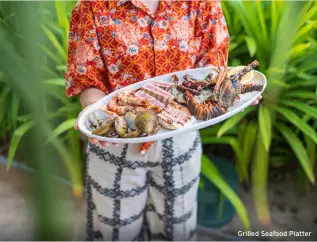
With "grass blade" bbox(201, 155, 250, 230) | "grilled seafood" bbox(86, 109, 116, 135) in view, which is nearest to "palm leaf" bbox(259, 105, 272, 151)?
"grass blade" bbox(201, 155, 250, 230)

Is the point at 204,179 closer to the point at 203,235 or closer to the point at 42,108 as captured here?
the point at 203,235

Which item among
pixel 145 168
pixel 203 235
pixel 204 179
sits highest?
pixel 145 168

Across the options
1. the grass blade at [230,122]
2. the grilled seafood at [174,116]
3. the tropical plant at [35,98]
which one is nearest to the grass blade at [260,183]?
the grass blade at [230,122]

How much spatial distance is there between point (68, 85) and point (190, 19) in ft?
0.92

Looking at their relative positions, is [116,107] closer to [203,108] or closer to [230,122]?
[203,108]

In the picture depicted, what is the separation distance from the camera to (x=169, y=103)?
0.60 m

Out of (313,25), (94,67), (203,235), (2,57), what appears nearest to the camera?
(2,57)

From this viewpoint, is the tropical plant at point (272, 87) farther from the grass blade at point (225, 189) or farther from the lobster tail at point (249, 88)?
the lobster tail at point (249, 88)

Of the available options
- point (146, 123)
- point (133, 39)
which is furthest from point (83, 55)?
point (146, 123)

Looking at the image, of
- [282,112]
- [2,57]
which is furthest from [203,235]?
[2,57]

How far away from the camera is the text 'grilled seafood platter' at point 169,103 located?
0.54 m

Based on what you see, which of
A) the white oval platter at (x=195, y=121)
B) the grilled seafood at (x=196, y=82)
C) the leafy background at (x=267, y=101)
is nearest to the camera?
the white oval platter at (x=195, y=121)

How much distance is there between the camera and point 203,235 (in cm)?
109

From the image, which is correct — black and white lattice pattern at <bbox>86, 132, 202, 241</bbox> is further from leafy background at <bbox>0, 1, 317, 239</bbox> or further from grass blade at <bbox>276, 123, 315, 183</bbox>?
grass blade at <bbox>276, 123, 315, 183</bbox>
